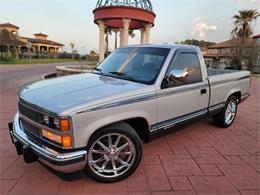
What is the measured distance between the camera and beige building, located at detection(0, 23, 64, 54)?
36.3 metres

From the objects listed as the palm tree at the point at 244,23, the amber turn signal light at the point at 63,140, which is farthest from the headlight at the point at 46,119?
the palm tree at the point at 244,23

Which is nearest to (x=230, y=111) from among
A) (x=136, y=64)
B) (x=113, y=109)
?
(x=136, y=64)

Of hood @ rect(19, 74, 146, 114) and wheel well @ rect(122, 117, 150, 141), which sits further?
wheel well @ rect(122, 117, 150, 141)

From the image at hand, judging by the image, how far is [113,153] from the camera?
2.95 meters

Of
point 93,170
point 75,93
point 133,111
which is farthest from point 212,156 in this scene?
point 75,93

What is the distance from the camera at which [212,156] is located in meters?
3.77

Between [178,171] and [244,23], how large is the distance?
35.8 m

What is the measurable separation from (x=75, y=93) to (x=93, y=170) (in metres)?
1.03

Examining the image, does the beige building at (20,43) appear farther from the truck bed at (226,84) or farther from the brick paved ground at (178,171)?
the truck bed at (226,84)

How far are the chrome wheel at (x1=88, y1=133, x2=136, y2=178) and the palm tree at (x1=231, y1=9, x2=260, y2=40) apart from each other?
112 feet

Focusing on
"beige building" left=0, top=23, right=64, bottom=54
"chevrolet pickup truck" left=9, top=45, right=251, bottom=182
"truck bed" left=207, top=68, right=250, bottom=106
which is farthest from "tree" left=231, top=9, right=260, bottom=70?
"beige building" left=0, top=23, right=64, bottom=54

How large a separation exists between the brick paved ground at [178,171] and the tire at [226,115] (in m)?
0.46

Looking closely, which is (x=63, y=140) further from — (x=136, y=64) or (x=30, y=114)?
(x=136, y=64)

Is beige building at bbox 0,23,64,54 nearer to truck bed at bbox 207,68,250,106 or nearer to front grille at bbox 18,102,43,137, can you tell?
truck bed at bbox 207,68,250,106
